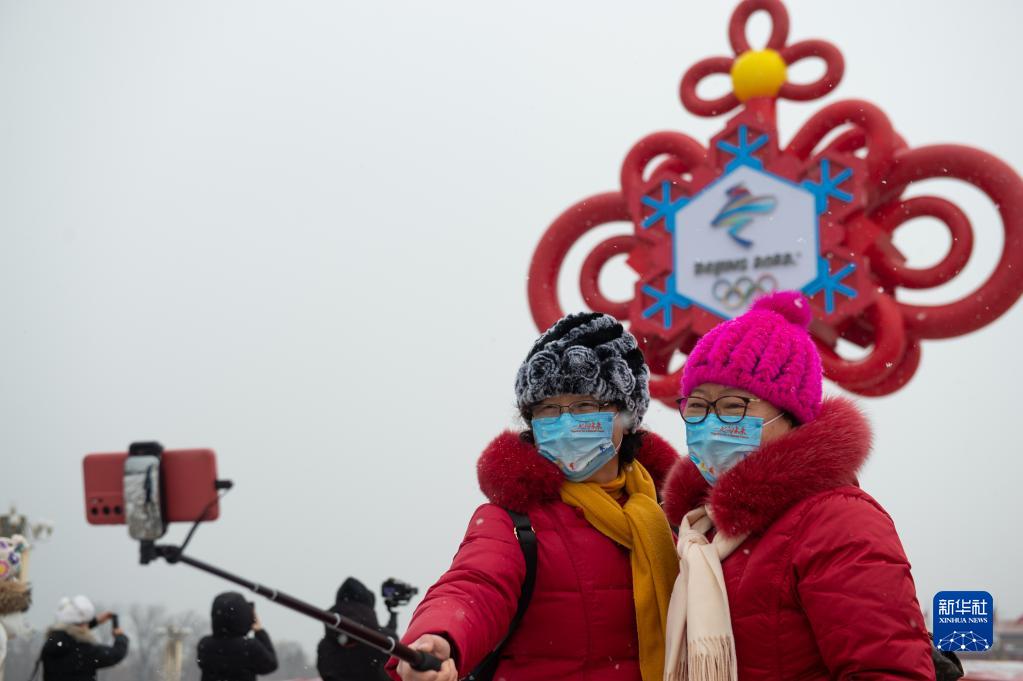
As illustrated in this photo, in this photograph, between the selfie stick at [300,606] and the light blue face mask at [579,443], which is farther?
the light blue face mask at [579,443]

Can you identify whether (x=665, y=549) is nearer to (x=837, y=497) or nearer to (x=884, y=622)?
(x=837, y=497)

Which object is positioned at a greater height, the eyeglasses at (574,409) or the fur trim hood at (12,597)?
the eyeglasses at (574,409)

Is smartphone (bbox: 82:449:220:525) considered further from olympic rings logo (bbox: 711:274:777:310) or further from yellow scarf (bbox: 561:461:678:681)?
olympic rings logo (bbox: 711:274:777:310)

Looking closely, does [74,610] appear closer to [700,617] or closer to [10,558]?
[10,558]

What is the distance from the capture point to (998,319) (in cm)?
816

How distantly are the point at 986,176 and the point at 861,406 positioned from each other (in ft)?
22.7

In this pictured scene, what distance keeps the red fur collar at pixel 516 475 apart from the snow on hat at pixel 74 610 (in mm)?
4630

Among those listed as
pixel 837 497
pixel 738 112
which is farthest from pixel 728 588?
pixel 738 112

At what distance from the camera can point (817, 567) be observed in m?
1.85

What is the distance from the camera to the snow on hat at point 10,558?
270 inches

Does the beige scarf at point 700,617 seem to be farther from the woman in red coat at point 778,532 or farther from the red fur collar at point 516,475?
the red fur collar at point 516,475

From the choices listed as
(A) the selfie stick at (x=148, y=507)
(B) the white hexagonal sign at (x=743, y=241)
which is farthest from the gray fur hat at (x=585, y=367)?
(B) the white hexagonal sign at (x=743, y=241)

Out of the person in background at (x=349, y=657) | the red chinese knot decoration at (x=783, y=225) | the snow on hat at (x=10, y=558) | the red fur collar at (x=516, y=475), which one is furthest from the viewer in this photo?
the red chinese knot decoration at (x=783, y=225)

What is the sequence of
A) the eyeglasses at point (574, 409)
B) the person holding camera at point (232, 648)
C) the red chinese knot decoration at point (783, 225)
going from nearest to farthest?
the eyeglasses at point (574, 409) < the person holding camera at point (232, 648) < the red chinese knot decoration at point (783, 225)
